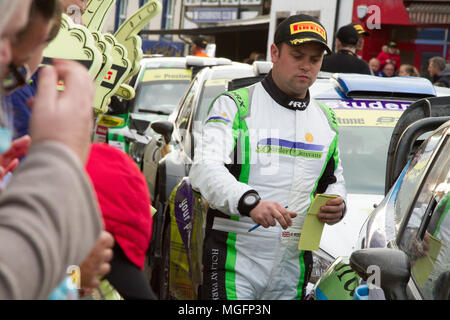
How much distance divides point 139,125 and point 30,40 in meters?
9.73

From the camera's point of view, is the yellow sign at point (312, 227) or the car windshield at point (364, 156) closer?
the yellow sign at point (312, 227)

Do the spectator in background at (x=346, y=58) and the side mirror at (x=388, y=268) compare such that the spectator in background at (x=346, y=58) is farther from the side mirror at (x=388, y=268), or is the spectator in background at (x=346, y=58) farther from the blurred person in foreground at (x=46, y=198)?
the blurred person in foreground at (x=46, y=198)

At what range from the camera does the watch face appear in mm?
3860

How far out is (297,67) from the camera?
14.3 feet

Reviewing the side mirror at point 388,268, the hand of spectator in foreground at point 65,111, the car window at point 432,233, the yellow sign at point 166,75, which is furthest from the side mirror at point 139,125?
the hand of spectator in foreground at point 65,111

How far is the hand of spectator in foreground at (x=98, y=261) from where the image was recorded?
175 centimetres

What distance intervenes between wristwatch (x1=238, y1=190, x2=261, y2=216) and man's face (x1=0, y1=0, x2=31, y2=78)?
93.7 inches

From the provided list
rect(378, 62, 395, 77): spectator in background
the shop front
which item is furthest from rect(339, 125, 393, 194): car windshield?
the shop front

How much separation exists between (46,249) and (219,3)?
28.9m

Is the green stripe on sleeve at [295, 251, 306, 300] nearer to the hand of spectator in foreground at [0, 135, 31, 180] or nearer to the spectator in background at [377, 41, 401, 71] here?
the hand of spectator in foreground at [0, 135, 31, 180]

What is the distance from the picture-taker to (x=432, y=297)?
2.93 m

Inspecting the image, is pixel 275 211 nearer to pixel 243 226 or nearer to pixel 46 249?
pixel 243 226

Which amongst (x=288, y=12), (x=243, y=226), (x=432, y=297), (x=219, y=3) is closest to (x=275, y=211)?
(x=243, y=226)

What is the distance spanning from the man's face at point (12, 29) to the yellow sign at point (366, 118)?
15.2ft
